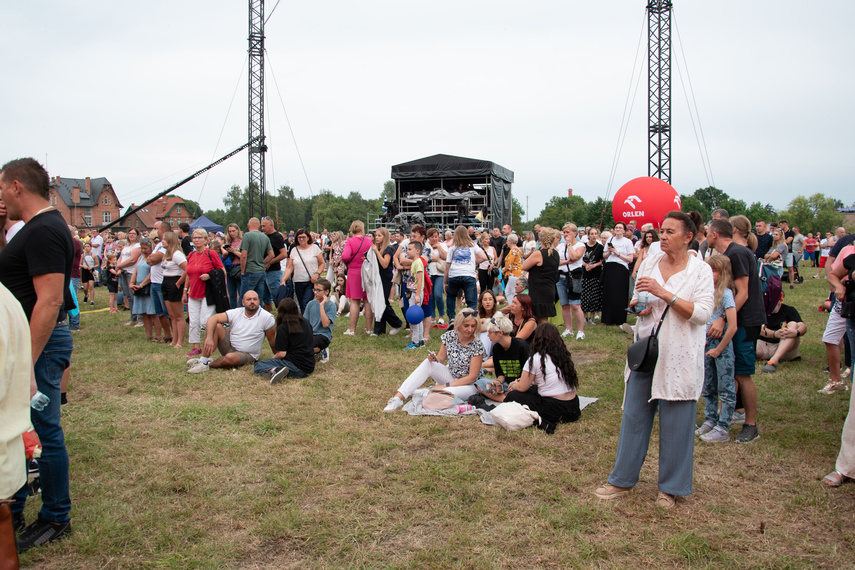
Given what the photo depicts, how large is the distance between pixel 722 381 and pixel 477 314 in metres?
2.37

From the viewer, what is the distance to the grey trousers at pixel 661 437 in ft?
11.4

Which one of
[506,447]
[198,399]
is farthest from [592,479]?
[198,399]

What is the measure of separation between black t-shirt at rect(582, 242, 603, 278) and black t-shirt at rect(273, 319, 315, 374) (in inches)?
198

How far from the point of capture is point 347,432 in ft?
16.1

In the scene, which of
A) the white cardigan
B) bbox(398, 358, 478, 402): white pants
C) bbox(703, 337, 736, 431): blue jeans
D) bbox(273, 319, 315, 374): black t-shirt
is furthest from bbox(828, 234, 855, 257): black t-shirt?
bbox(273, 319, 315, 374): black t-shirt

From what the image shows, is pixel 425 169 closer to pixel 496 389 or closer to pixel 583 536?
pixel 496 389

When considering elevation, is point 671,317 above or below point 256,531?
above

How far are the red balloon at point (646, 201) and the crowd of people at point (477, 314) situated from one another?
198 inches

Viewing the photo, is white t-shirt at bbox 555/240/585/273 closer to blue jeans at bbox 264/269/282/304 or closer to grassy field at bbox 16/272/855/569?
grassy field at bbox 16/272/855/569

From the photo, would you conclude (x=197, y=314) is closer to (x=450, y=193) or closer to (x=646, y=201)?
(x=646, y=201)

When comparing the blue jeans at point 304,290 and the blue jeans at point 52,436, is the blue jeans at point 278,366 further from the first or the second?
the blue jeans at point 52,436

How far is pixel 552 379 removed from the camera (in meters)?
5.11

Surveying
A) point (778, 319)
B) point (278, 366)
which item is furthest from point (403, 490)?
point (778, 319)

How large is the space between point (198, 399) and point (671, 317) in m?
4.63
